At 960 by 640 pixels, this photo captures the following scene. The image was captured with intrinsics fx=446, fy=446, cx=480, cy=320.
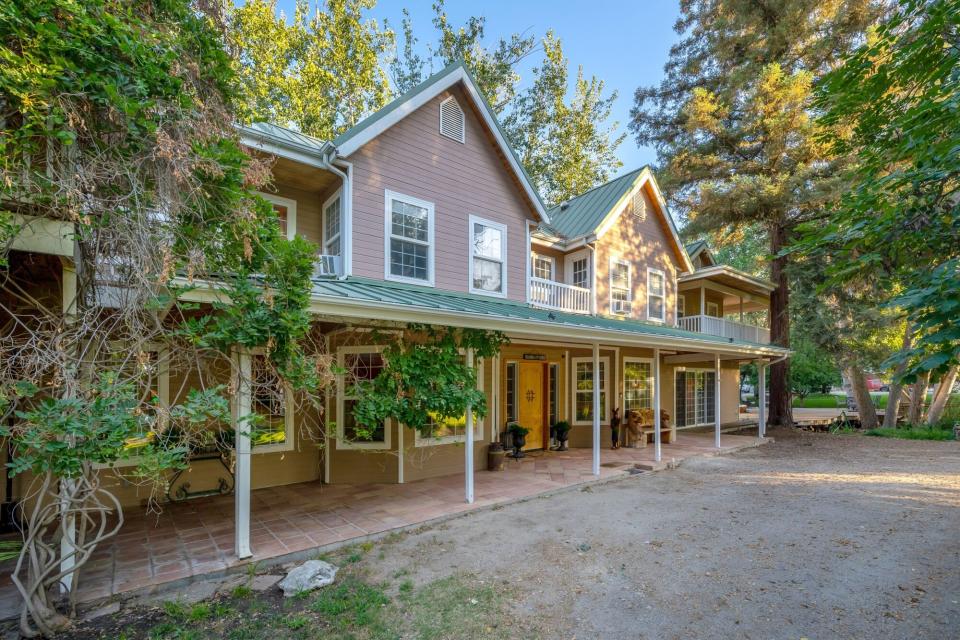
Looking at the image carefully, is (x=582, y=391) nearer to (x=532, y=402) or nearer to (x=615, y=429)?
(x=615, y=429)

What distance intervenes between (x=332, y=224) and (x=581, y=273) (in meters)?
6.83

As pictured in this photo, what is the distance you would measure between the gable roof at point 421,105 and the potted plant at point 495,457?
17.1 ft

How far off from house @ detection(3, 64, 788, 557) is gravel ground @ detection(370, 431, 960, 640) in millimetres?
1503

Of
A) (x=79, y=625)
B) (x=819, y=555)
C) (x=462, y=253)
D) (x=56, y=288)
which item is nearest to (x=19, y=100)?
(x=56, y=288)

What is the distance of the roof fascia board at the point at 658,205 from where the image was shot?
39.1 feet

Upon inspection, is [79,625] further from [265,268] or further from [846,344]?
[846,344]

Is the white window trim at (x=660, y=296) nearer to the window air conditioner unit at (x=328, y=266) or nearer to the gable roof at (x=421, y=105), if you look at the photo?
the gable roof at (x=421, y=105)

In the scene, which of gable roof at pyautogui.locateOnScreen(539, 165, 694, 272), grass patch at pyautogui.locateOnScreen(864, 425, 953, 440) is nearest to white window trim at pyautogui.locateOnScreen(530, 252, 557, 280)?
gable roof at pyautogui.locateOnScreen(539, 165, 694, 272)

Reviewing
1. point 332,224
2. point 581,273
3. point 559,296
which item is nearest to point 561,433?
point 559,296

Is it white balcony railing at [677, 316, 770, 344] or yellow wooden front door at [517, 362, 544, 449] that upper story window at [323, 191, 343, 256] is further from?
white balcony railing at [677, 316, 770, 344]

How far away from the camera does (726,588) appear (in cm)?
416

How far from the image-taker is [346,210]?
764 centimetres

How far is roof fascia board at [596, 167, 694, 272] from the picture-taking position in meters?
11.9

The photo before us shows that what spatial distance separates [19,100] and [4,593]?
4.23 m
